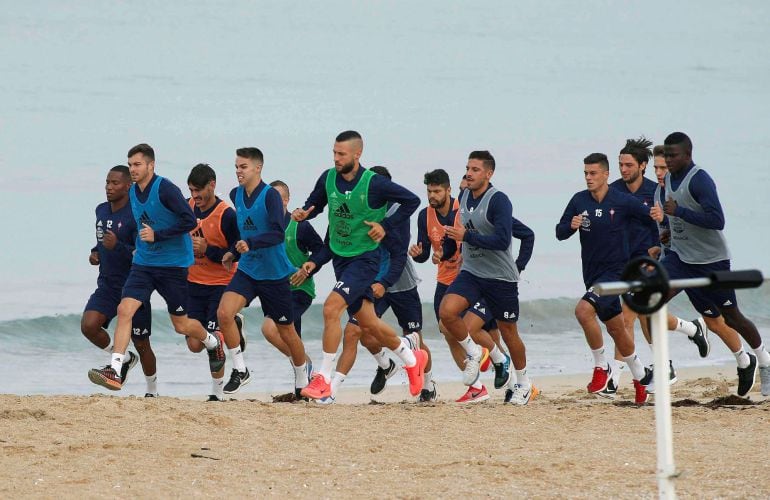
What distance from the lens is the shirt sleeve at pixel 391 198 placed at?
10.9 m

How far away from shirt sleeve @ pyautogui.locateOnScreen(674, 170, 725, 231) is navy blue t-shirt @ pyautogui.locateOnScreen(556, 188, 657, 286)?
0.58 m

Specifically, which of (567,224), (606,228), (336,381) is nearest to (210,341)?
(336,381)

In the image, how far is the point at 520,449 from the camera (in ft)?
28.8

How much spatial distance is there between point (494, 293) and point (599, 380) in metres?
1.53

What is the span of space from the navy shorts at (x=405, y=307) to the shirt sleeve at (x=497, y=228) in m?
1.44

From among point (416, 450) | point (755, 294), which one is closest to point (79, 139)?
point (755, 294)

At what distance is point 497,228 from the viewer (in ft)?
36.8

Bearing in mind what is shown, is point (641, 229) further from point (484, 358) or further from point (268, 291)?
point (268, 291)

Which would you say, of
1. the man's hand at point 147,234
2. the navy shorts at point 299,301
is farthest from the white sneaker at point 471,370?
the man's hand at point 147,234

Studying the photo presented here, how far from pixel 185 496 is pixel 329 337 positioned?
12.5 ft

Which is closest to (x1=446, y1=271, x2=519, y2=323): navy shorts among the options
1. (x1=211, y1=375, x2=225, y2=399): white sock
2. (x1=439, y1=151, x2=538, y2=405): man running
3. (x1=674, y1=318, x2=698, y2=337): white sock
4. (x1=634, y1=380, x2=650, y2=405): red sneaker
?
(x1=439, y1=151, x2=538, y2=405): man running

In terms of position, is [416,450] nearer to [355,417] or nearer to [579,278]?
[355,417]

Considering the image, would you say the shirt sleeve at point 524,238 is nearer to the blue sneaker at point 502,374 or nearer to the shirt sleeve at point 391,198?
the blue sneaker at point 502,374

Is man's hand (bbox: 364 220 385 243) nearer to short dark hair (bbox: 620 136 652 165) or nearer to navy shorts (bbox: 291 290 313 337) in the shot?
navy shorts (bbox: 291 290 313 337)
